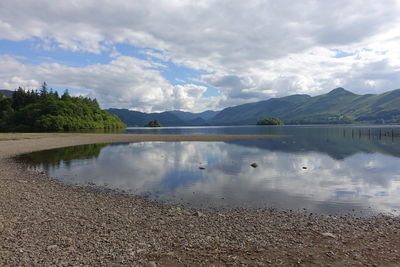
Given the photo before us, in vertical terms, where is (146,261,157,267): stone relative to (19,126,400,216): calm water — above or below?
above

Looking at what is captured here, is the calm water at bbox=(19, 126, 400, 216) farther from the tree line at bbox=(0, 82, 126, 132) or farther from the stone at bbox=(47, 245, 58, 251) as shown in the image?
the tree line at bbox=(0, 82, 126, 132)

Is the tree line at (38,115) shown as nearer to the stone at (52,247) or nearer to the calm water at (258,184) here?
the calm water at (258,184)

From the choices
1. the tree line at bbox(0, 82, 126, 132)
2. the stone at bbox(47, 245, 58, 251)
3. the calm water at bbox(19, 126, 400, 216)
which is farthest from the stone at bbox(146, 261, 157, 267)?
the tree line at bbox(0, 82, 126, 132)

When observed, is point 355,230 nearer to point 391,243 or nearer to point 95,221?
point 391,243

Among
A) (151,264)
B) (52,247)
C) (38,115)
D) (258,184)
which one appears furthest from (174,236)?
(38,115)

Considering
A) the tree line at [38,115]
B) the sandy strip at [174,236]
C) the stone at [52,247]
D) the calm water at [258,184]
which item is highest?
the tree line at [38,115]

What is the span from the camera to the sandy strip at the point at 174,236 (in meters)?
10.1

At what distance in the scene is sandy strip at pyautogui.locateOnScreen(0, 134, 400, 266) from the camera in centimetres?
1005

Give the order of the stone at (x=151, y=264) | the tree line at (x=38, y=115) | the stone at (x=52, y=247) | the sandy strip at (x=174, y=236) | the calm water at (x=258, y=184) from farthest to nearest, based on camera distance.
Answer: the tree line at (x=38, y=115)
the calm water at (x=258, y=184)
the stone at (x=52, y=247)
the sandy strip at (x=174, y=236)
the stone at (x=151, y=264)

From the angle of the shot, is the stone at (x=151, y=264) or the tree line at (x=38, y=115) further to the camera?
the tree line at (x=38, y=115)

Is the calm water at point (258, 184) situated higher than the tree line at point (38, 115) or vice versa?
the tree line at point (38, 115)

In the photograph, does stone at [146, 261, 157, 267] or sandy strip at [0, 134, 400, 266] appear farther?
sandy strip at [0, 134, 400, 266]

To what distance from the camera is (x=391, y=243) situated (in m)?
12.0

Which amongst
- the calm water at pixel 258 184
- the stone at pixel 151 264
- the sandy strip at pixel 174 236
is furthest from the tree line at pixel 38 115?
the stone at pixel 151 264
